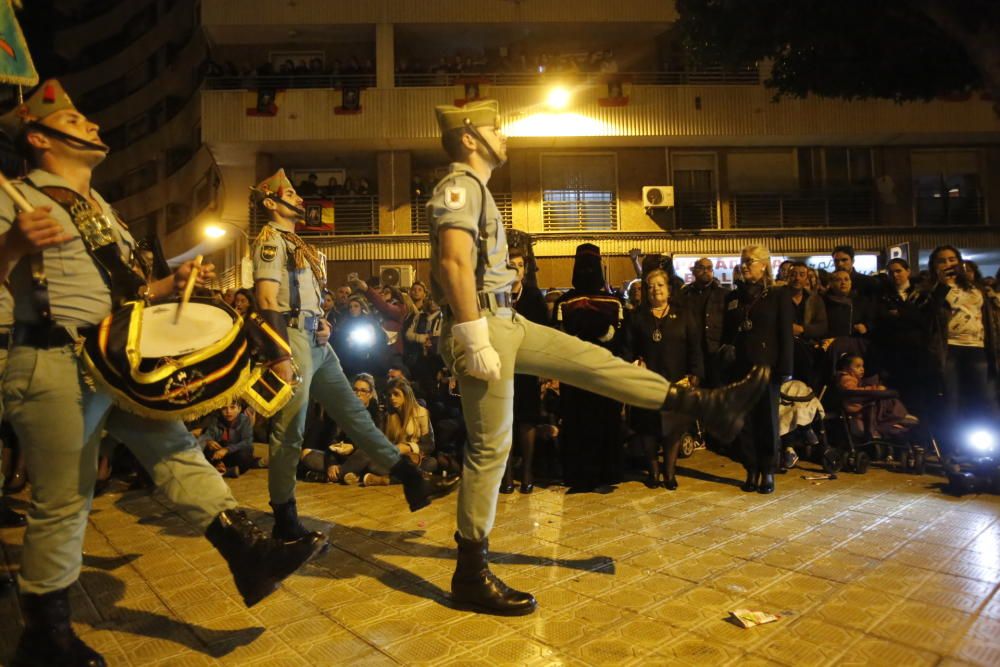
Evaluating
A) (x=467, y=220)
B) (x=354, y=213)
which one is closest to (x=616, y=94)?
(x=354, y=213)

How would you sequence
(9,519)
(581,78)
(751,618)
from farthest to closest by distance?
(581,78)
(9,519)
(751,618)

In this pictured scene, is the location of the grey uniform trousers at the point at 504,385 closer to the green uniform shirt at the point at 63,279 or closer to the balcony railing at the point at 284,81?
the green uniform shirt at the point at 63,279

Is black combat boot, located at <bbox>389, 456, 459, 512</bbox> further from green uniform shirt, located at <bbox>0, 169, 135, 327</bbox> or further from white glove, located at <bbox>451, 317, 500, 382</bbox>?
green uniform shirt, located at <bbox>0, 169, 135, 327</bbox>

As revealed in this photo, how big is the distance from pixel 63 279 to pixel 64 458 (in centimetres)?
67

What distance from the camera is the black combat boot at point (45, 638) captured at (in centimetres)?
235

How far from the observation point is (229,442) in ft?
23.5

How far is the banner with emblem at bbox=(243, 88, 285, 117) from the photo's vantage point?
18328 millimetres

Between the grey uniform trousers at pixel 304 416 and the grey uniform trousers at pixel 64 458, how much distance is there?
3.85ft

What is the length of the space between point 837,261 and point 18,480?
9.19 m

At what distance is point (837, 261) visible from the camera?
7676 mm

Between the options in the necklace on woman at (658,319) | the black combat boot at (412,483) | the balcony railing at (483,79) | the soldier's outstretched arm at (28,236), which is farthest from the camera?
the balcony railing at (483,79)

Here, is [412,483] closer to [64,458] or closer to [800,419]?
[64,458]

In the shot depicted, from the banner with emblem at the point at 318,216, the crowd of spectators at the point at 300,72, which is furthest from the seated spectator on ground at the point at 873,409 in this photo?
the crowd of spectators at the point at 300,72

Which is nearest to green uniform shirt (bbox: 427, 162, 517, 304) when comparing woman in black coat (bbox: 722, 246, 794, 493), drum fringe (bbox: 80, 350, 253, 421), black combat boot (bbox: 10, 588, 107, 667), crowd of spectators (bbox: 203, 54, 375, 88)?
drum fringe (bbox: 80, 350, 253, 421)
